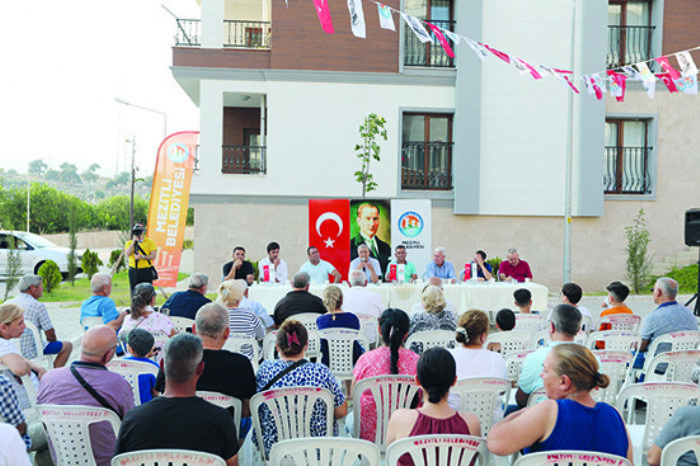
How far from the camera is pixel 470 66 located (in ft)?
52.1

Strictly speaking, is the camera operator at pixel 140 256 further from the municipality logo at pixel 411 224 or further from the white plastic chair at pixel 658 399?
the white plastic chair at pixel 658 399

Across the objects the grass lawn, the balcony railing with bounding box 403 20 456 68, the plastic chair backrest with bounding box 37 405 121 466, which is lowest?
the grass lawn

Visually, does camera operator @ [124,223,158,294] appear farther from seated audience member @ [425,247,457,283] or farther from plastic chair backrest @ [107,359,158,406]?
plastic chair backrest @ [107,359,158,406]

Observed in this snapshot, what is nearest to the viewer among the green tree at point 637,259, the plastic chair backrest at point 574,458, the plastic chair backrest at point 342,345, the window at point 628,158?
the plastic chair backrest at point 574,458

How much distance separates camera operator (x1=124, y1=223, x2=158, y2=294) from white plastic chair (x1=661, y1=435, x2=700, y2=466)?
8696 millimetres

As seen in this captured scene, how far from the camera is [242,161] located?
16.8 meters

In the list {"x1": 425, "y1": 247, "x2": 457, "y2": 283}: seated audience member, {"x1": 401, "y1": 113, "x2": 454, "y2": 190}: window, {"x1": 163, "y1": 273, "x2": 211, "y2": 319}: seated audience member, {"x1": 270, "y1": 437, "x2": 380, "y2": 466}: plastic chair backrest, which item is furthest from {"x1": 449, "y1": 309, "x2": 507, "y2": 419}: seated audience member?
{"x1": 401, "y1": 113, "x2": 454, "y2": 190}: window

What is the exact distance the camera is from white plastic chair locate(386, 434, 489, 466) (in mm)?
2701

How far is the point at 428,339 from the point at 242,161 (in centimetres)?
1222

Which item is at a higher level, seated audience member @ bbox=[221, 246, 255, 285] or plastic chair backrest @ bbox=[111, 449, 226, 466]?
seated audience member @ bbox=[221, 246, 255, 285]

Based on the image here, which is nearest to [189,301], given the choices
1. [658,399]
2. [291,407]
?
[291,407]

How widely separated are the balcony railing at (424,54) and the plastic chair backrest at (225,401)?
13.8 meters

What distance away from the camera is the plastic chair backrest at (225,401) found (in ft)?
12.1

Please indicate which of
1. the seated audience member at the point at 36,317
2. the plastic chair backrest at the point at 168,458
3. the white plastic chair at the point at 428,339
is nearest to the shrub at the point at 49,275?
the seated audience member at the point at 36,317
